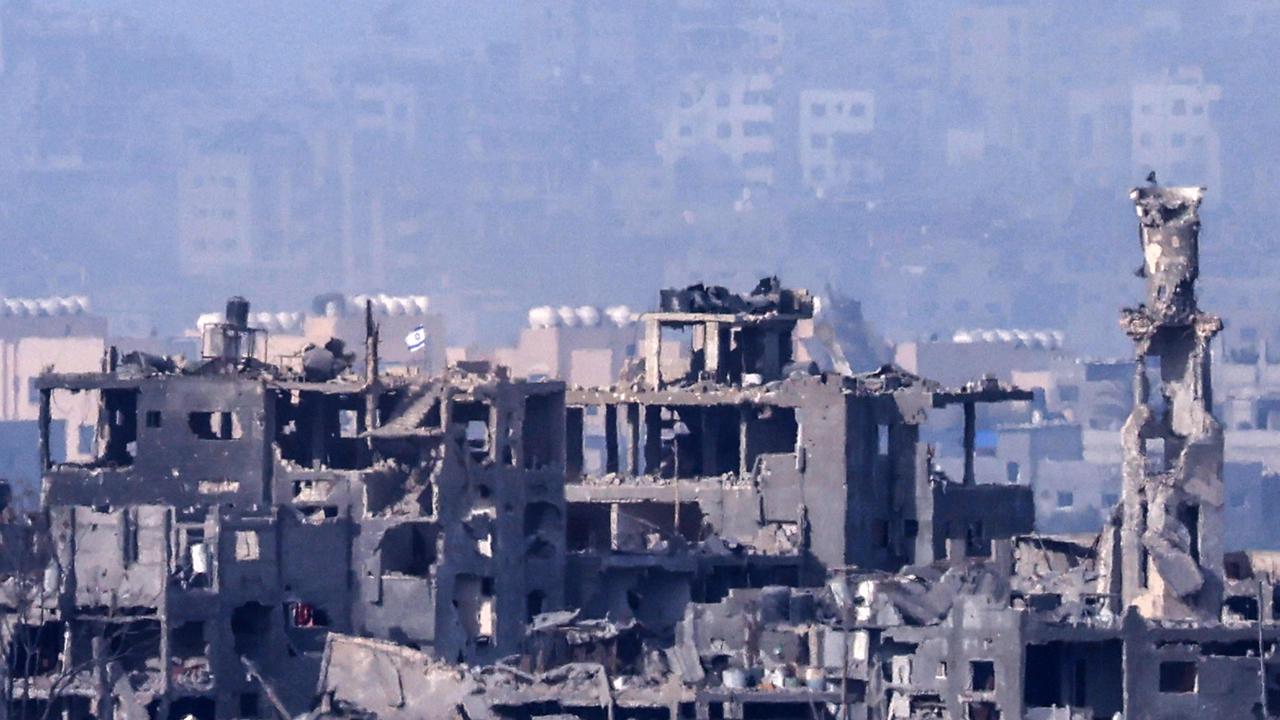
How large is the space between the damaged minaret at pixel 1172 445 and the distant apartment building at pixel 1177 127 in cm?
11996

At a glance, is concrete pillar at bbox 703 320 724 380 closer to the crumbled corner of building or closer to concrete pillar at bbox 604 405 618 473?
the crumbled corner of building

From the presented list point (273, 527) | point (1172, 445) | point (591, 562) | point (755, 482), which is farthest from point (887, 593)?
point (755, 482)

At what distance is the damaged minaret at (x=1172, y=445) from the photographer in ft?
184

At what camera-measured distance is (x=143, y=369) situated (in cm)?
6475

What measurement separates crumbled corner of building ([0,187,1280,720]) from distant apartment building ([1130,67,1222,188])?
113 m

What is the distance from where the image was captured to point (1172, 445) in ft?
189

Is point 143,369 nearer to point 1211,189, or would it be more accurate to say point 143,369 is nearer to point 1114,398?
point 1114,398

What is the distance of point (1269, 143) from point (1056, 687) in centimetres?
13507

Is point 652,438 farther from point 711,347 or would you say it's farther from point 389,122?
point 389,122

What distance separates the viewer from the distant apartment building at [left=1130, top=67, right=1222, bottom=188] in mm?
182250

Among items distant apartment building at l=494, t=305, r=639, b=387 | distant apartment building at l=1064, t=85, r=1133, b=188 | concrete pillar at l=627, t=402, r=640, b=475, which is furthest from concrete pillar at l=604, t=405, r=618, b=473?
distant apartment building at l=1064, t=85, r=1133, b=188

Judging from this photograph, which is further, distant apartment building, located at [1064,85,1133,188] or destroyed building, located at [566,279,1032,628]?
distant apartment building, located at [1064,85,1133,188]

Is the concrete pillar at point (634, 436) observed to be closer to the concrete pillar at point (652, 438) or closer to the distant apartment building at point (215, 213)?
the concrete pillar at point (652, 438)

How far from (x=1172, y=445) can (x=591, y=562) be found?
824cm
